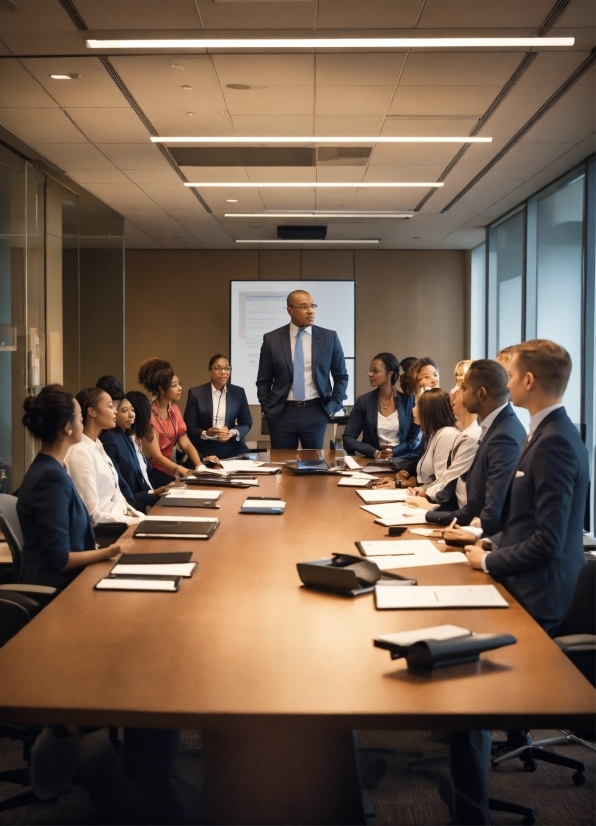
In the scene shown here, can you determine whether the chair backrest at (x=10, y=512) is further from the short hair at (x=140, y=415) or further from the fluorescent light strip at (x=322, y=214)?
the fluorescent light strip at (x=322, y=214)

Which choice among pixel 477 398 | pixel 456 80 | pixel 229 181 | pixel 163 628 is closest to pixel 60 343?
pixel 229 181

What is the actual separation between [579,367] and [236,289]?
6347 mm

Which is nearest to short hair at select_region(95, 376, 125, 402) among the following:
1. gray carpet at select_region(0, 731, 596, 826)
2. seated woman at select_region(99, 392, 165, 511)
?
seated woman at select_region(99, 392, 165, 511)

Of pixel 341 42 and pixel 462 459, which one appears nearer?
pixel 462 459

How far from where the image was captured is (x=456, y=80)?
514 cm

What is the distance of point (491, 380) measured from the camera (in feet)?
10.9

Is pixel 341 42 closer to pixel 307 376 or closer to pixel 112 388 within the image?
pixel 112 388

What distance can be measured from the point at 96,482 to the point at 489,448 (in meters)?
1.83

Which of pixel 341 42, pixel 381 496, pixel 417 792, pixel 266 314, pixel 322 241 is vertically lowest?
pixel 417 792

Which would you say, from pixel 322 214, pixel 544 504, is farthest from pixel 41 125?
pixel 544 504

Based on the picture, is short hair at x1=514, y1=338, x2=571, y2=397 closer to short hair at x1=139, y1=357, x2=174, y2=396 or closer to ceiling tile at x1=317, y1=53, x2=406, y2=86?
ceiling tile at x1=317, y1=53, x2=406, y2=86

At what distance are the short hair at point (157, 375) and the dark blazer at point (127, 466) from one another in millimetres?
1212

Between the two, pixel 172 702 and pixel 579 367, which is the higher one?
pixel 579 367

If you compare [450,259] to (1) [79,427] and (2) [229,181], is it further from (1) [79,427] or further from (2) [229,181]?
(1) [79,427]
